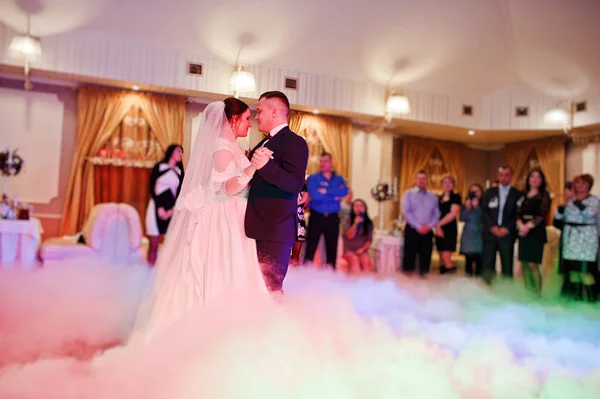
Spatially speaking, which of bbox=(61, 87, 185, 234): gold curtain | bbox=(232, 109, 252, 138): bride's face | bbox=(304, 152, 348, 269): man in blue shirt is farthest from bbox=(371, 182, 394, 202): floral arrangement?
bbox=(232, 109, 252, 138): bride's face

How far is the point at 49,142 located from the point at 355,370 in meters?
5.80

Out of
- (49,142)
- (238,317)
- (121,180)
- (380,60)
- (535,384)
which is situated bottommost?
(535,384)

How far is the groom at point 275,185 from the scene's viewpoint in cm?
222

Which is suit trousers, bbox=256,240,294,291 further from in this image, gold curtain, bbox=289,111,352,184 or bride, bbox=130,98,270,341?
gold curtain, bbox=289,111,352,184

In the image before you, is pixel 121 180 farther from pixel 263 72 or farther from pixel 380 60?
pixel 263 72

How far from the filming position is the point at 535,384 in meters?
2.49

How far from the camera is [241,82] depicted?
7.56 ft

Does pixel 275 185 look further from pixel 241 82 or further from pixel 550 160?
pixel 550 160

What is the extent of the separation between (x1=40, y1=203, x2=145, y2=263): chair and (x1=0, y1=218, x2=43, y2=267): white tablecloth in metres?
0.16

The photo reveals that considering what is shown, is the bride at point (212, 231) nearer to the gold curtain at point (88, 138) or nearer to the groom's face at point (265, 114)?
the groom's face at point (265, 114)

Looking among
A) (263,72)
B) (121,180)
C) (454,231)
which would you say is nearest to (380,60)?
(454,231)

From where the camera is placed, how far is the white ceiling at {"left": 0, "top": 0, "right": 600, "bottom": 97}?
9.89 feet

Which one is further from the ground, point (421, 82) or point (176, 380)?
point (421, 82)

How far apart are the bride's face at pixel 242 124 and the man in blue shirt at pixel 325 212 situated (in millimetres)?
3111
